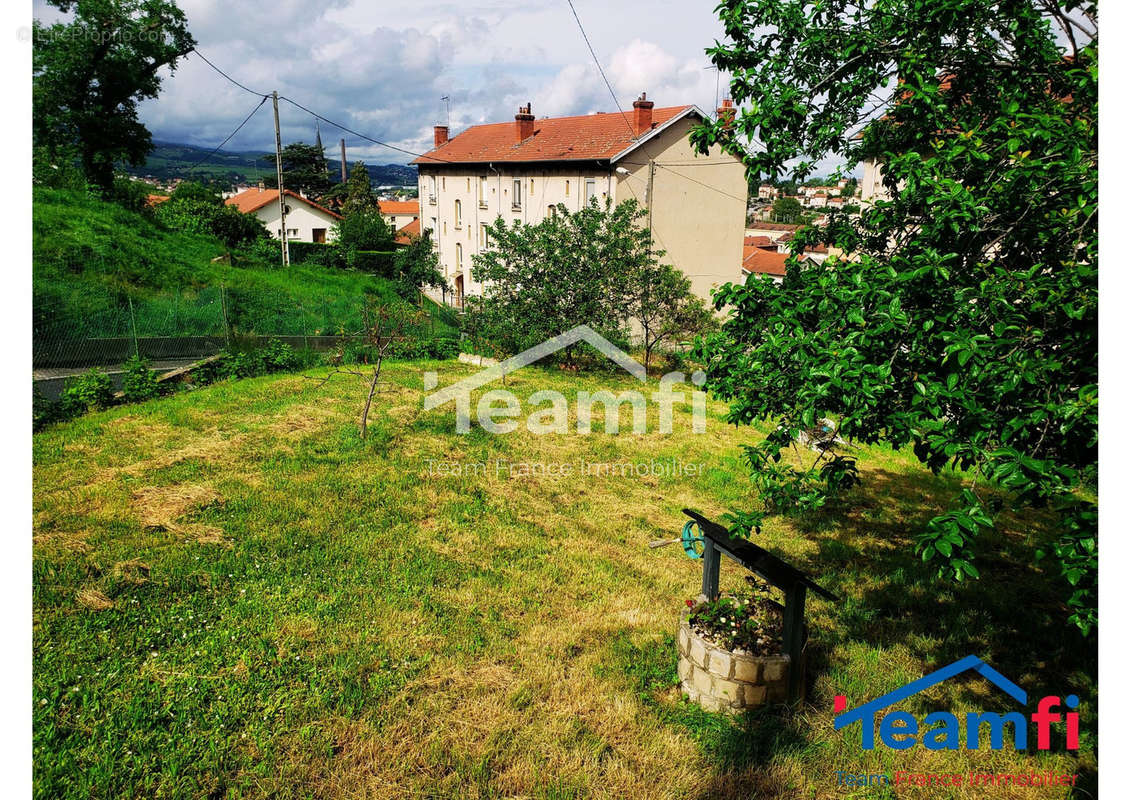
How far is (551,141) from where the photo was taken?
27891 mm

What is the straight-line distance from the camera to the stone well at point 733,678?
15.0ft

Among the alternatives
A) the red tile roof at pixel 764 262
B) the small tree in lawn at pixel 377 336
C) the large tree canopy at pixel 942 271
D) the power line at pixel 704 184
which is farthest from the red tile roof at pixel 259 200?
the large tree canopy at pixel 942 271

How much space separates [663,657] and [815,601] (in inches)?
82.3

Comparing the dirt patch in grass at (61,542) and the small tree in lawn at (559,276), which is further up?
the small tree in lawn at (559,276)

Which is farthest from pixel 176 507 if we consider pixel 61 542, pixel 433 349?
pixel 433 349

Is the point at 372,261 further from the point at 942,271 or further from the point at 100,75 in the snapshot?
the point at 942,271

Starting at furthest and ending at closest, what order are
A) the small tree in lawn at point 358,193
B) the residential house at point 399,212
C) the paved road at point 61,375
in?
the residential house at point 399,212
the small tree in lawn at point 358,193
the paved road at point 61,375

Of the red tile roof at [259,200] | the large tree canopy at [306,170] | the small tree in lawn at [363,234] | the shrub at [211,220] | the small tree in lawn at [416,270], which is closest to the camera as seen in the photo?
the shrub at [211,220]

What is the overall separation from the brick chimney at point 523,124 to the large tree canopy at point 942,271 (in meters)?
26.5

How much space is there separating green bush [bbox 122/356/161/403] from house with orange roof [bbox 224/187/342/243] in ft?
134

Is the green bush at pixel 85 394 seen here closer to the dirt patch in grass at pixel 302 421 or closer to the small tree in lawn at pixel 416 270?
the dirt patch in grass at pixel 302 421

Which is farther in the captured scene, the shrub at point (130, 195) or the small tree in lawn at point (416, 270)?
the small tree in lawn at point (416, 270)
